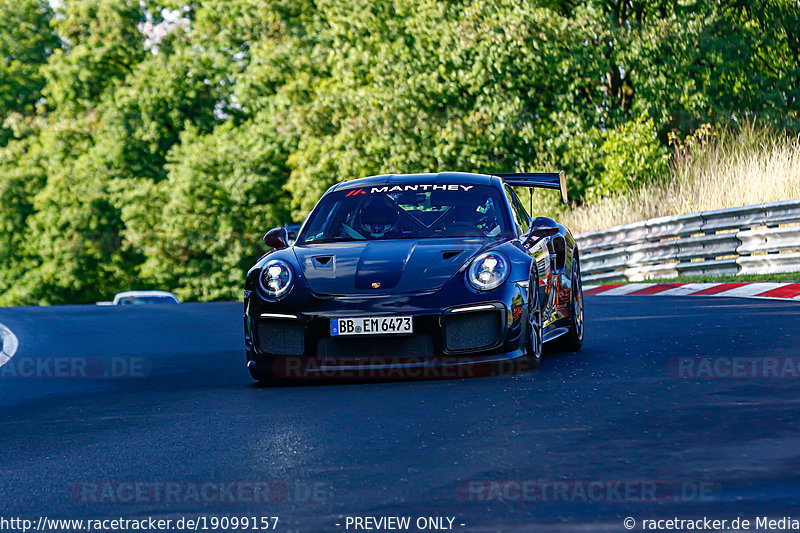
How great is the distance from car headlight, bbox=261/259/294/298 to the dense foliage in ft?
64.7

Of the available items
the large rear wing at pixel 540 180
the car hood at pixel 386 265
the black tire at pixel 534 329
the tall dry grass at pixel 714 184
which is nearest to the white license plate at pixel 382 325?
the car hood at pixel 386 265

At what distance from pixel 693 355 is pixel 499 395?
85.2 inches

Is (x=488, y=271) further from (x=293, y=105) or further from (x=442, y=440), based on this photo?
(x=293, y=105)

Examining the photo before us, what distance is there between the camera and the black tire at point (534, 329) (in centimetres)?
841

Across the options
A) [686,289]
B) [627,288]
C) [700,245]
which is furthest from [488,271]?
[700,245]

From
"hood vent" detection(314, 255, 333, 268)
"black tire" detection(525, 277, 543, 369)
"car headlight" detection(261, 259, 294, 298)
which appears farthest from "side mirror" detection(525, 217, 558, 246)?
"car headlight" detection(261, 259, 294, 298)

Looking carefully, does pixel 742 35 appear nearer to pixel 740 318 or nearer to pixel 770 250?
pixel 770 250

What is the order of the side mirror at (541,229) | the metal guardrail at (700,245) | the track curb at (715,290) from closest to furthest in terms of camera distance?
the side mirror at (541,229) < the track curb at (715,290) < the metal guardrail at (700,245)

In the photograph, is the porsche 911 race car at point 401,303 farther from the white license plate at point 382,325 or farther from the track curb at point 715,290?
the track curb at point 715,290

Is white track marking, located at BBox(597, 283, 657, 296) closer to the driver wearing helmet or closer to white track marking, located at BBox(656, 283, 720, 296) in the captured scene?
white track marking, located at BBox(656, 283, 720, 296)

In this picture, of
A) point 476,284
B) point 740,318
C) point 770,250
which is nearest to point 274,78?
point 770,250

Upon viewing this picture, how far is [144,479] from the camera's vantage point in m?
5.40

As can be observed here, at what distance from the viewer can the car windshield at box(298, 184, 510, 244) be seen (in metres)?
9.23

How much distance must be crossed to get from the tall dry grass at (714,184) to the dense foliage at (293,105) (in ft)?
6.06
